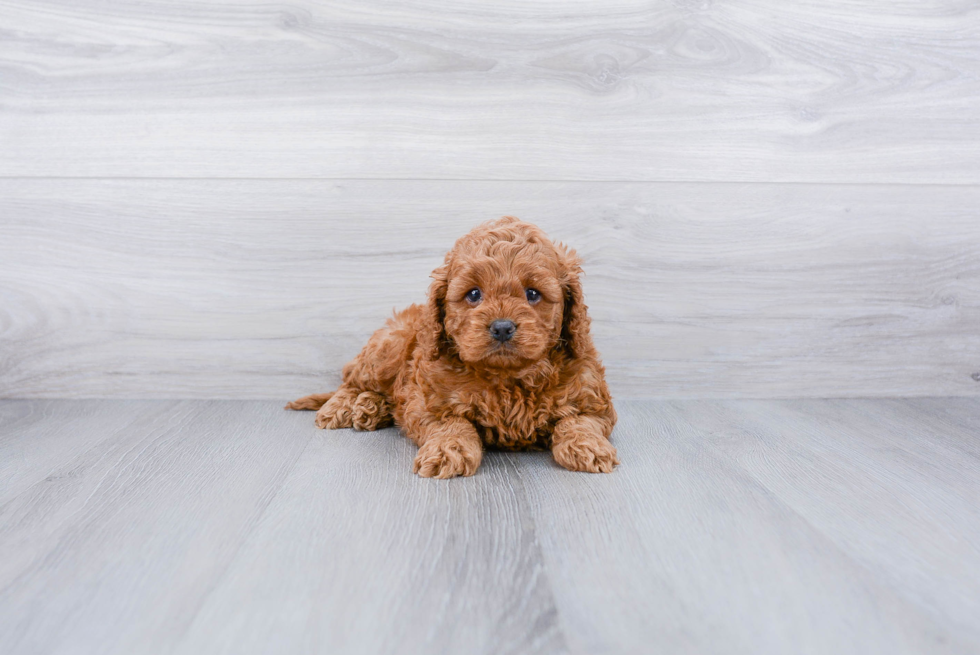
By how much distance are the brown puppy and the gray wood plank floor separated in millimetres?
86

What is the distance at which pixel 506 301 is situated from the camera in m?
1.79

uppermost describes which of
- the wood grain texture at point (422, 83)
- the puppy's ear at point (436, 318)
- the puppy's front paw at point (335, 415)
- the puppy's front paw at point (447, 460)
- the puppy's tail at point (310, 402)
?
the wood grain texture at point (422, 83)

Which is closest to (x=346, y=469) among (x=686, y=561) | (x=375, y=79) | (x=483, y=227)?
(x=483, y=227)

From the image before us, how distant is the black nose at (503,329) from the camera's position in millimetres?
1743

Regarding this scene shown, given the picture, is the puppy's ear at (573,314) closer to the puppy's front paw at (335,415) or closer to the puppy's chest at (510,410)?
the puppy's chest at (510,410)

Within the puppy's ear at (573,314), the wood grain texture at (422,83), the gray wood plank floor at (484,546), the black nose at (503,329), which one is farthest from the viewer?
the wood grain texture at (422,83)

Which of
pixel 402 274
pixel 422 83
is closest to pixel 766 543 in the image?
pixel 402 274

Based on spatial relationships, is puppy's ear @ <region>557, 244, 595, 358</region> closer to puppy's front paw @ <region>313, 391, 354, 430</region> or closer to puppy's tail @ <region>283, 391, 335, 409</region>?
puppy's front paw @ <region>313, 391, 354, 430</region>

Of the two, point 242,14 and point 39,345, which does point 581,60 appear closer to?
point 242,14

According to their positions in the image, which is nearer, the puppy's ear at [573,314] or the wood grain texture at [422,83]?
the puppy's ear at [573,314]

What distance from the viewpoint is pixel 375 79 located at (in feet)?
8.34

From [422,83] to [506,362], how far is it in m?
1.32

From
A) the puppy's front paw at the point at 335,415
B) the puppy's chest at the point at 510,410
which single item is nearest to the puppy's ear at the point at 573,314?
the puppy's chest at the point at 510,410

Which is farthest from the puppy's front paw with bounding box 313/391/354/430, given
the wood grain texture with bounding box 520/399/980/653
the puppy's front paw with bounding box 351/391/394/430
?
the wood grain texture with bounding box 520/399/980/653
